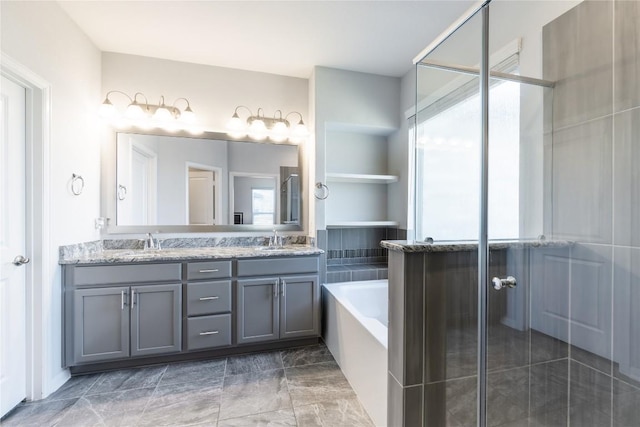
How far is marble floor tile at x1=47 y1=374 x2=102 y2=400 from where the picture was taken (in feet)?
6.08

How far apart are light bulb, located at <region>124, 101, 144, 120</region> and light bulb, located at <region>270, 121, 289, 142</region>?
A: 1185 millimetres

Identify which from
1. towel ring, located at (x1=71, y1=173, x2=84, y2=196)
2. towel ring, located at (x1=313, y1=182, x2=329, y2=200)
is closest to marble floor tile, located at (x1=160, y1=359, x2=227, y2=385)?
towel ring, located at (x1=71, y1=173, x2=84, y2=196)

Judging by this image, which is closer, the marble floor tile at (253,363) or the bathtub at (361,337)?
the bathtub at (361,337)

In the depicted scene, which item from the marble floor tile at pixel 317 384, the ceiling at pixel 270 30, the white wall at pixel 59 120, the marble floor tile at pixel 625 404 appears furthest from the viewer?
the ceiling at pixel 270 30

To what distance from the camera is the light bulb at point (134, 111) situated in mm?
2512

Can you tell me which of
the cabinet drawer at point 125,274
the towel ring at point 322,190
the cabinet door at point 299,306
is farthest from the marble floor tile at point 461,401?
the cabinet drawer at point 125,274

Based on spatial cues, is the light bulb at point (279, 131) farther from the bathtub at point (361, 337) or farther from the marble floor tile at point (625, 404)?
the marble floor tile at point (625, 404)

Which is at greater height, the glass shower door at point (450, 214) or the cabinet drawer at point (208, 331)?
the glass shower door at point (450, 214)

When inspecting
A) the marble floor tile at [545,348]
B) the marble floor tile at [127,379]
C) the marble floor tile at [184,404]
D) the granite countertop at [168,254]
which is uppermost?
the granite countertop at [168,254]

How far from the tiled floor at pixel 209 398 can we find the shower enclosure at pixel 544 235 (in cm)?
76

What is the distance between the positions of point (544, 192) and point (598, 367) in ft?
2.56

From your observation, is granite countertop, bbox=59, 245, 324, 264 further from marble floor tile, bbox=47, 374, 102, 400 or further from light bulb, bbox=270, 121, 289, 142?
light bulb, bbox=270, 121, 289, 142

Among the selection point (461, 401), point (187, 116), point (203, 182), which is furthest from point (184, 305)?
point (461, 401)

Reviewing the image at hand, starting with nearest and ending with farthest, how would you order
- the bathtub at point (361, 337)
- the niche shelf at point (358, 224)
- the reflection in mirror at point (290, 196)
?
the bathtub at point (361, 337) < the niche shelf at point (358, 224) < the reflection in mirror at point (290, 196)
